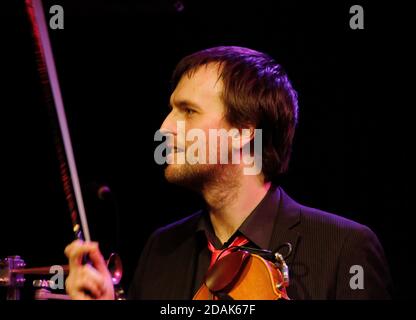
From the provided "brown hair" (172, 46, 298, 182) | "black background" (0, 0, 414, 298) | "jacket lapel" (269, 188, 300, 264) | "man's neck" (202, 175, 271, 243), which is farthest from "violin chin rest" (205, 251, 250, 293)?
"black background" (0, 0, 414, 298)

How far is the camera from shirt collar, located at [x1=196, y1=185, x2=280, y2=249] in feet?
7.48

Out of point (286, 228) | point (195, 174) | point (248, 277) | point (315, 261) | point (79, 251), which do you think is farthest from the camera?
point (195, 174)

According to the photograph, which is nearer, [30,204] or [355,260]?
[355,260]

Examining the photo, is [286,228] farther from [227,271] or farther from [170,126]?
[170,126]

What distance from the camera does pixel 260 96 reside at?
8.44ft

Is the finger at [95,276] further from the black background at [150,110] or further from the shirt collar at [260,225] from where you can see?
the black background at [150,110]

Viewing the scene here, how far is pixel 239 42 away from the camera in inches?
120

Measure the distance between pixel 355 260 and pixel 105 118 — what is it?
185 cm

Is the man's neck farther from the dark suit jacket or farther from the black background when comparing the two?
the black background

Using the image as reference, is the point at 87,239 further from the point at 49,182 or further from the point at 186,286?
the point at 49,182

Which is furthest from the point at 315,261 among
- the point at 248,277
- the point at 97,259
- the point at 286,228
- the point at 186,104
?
the point at 97,259

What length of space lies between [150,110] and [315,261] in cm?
160
